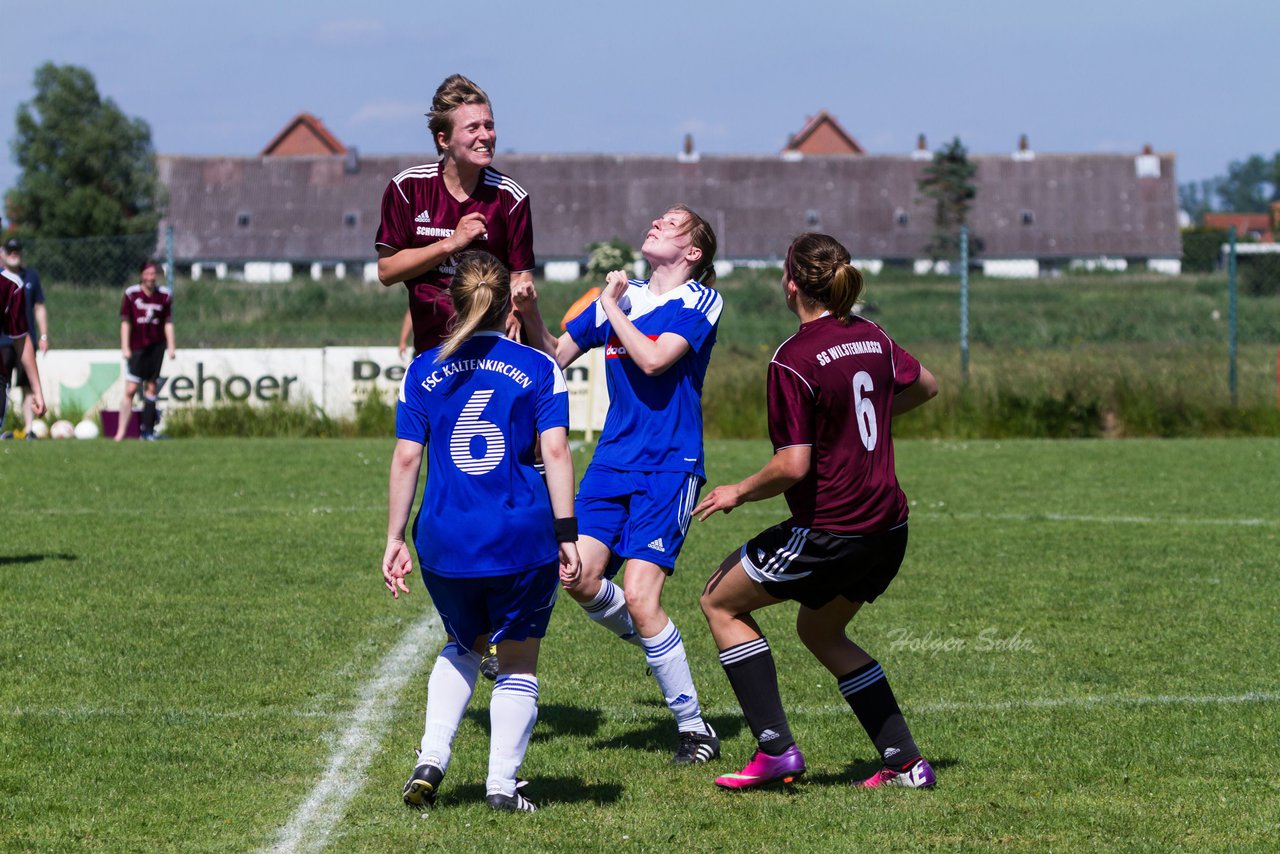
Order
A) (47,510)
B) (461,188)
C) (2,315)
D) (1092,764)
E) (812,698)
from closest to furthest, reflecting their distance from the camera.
→ (1092,764) < (461,188) < (812,698) < (2,315) < (47,510)

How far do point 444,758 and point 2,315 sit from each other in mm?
5928

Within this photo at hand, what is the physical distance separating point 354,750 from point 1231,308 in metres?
16.9

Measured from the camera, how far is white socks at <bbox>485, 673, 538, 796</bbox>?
4.48 metres

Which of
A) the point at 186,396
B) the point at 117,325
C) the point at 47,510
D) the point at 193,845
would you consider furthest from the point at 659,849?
the point at 117,325

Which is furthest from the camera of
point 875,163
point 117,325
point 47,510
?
point 875,163

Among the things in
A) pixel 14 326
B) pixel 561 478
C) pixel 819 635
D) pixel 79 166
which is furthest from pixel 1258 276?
pixel 79 166

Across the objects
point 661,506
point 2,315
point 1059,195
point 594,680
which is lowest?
point 594,680

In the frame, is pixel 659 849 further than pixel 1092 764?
No

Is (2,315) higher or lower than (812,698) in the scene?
higher

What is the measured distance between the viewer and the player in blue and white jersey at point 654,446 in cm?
513

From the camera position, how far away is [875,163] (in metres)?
63.4

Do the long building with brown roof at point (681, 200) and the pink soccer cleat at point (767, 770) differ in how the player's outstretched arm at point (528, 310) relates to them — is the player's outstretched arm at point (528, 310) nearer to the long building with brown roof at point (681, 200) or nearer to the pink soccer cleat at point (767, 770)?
the pink soccer cleat at point (767, 770)

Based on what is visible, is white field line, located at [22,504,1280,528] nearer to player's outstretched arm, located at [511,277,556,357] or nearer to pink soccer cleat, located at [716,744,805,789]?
player's outstretched arm, located at [511,277,556,357]

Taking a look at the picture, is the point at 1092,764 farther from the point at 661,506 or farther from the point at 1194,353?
the point at 1194,353
